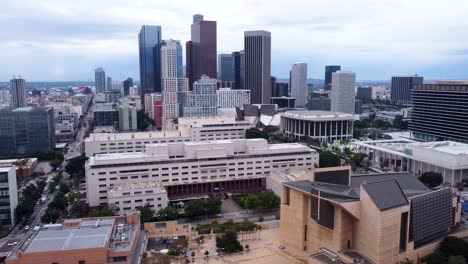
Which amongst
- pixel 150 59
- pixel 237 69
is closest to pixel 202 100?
pixel 237 69

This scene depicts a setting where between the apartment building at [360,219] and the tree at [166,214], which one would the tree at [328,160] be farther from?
the tree at [166,214]

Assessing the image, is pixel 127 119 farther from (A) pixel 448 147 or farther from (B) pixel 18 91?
(A) pixel 448 147

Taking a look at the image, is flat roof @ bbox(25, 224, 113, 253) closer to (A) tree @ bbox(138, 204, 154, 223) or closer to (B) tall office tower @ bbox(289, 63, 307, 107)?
(A) tree @ bbox(138, 204, 154, 223)

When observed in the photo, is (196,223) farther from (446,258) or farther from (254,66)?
(254,66)

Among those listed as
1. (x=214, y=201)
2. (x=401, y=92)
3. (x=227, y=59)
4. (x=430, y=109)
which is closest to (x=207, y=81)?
(x=430, y=109)

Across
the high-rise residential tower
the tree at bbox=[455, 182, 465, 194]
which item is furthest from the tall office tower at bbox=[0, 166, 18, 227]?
the high-rise residential tower

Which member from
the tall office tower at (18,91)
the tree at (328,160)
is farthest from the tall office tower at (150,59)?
the tree at (328,160)
